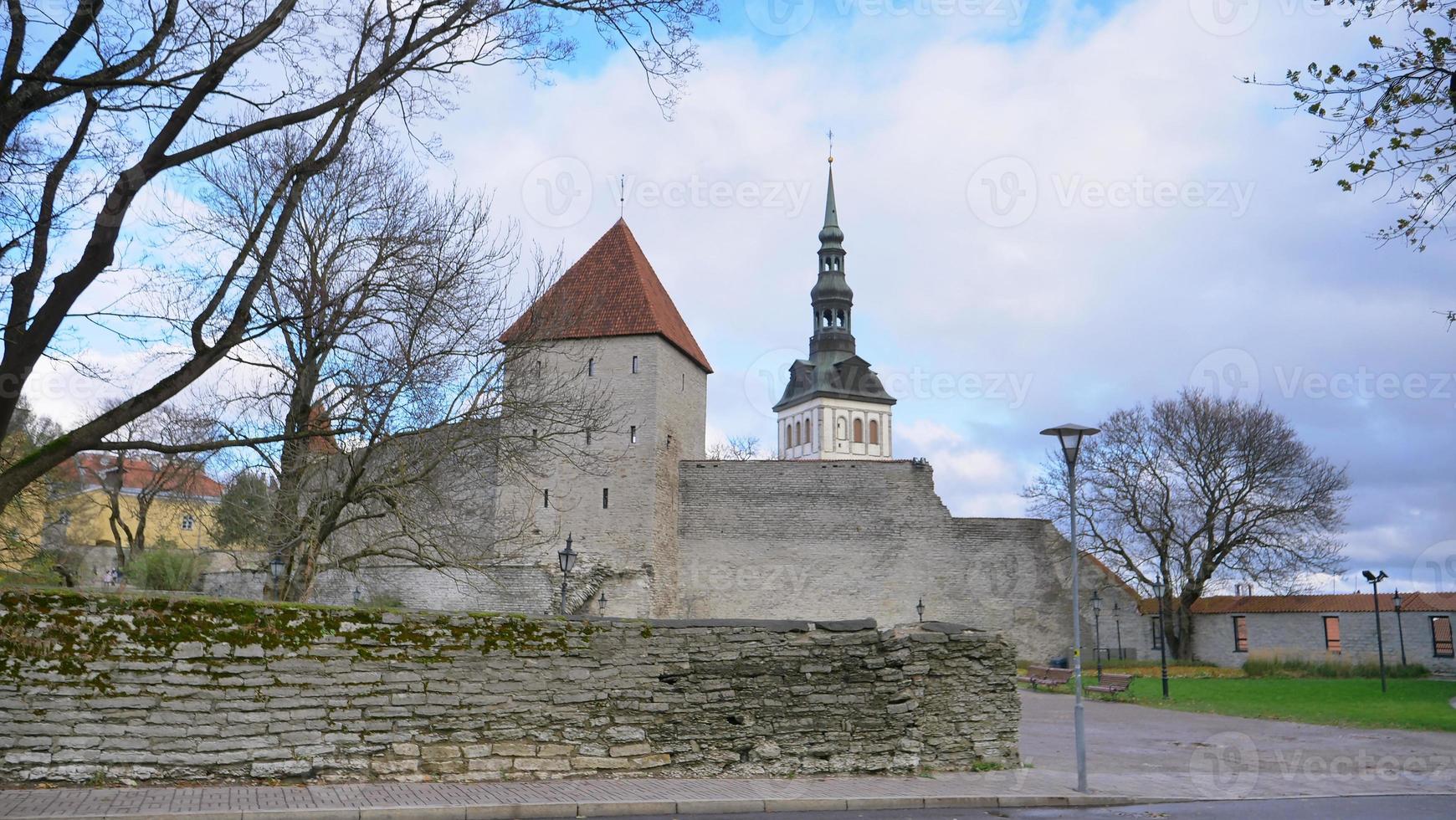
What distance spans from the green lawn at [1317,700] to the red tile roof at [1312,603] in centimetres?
348

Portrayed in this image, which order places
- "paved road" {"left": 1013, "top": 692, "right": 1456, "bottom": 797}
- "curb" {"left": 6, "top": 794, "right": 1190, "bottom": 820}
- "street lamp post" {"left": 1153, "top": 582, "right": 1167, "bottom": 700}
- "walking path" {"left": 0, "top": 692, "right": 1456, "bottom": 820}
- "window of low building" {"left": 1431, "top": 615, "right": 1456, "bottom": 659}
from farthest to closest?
"window of low building" {"left": 1431, "top": 615, "right": 1456, "bottom": 659} → "street lamp post" {"left": 1153, "top": 582, "right": 1167, "bottom": 700} → "paved road" {"left": 1013, "top": 692, "right": 1456, "bottom": 797} → "walking path" {"left": 0, "top": 692, "right": 1456, "bottom": 820} → "curb" {"left": 6, "top": 794, "right": 1190, "bottom": 820}

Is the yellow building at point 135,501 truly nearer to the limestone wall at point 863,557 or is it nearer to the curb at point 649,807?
the curb at point 649,807

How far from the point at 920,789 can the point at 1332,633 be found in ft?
95.1

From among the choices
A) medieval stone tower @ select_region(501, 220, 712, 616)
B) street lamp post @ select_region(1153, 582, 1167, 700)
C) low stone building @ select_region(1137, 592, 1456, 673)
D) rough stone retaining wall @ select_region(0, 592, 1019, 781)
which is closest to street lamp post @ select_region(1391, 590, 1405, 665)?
low stone building @ select_region(1137, 592, 1456, 673)

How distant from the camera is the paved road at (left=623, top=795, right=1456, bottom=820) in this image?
851 centimetres

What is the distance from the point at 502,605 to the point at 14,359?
2556 cm

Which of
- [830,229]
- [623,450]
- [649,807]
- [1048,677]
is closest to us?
[649,807]

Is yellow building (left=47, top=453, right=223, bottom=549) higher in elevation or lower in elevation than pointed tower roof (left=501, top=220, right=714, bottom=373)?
lower

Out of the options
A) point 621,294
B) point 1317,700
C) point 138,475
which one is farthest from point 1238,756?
point 138,475

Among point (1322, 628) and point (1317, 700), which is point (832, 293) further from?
point (1317, 700)

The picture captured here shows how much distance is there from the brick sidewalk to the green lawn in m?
10.3

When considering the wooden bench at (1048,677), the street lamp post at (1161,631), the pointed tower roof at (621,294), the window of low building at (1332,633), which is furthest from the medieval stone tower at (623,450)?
the window of low building at (1332,633)

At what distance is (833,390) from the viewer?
260ft

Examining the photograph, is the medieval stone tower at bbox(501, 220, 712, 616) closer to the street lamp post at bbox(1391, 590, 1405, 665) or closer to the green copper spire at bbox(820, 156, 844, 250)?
the street lamp post at bbox(1391, 590, 1405, 665)
